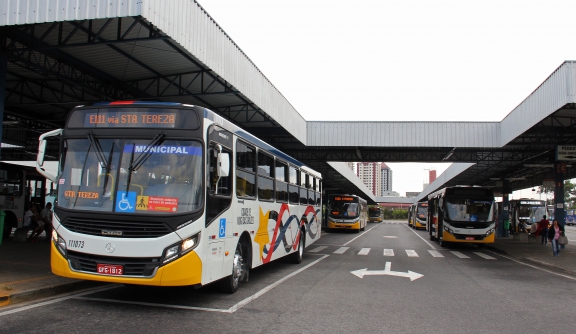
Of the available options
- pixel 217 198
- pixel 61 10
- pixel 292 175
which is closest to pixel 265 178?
pixel 292 175

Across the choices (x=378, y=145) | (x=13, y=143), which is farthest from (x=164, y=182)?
(x=13, y=143)

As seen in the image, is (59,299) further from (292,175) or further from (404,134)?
(404,134)

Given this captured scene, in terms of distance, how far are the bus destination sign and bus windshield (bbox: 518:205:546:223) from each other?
42467mm

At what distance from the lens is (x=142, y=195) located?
7.11 m

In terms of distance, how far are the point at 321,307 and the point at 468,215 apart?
16.8 m

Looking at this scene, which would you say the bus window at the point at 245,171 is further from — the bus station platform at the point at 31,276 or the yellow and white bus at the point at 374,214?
the yellow and white bus at the point at 374,214

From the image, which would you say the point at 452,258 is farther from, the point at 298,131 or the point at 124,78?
the point at 124,78

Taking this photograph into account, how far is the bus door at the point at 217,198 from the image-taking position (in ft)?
24.5

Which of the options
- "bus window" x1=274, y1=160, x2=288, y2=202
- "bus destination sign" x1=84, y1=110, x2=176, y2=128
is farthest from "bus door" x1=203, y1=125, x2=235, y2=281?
"bus window" x1=274, y1=160, x2=288, y2=202

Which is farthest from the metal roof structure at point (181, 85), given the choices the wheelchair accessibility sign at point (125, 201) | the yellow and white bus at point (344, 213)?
the yellow and white bus at point (344, 213)

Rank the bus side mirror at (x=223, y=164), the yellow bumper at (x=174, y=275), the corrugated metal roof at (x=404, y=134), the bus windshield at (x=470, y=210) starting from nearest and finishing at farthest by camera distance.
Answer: the yellow bumper at (x=174, y=275), the bus side mirror at (x=223, y=164), the bus windshield at (x=470, y=210), the corrugated metal roof at (x=404, y=134)

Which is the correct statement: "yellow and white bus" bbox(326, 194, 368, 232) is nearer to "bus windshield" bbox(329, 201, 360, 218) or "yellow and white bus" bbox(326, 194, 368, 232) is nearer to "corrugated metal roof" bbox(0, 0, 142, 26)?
"bus windshield" bbox(329, 201, 360, 218)

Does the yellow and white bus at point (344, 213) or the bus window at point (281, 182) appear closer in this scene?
the bus window at point (281, 182)

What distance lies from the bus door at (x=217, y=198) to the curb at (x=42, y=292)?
Answer: 2931mm
